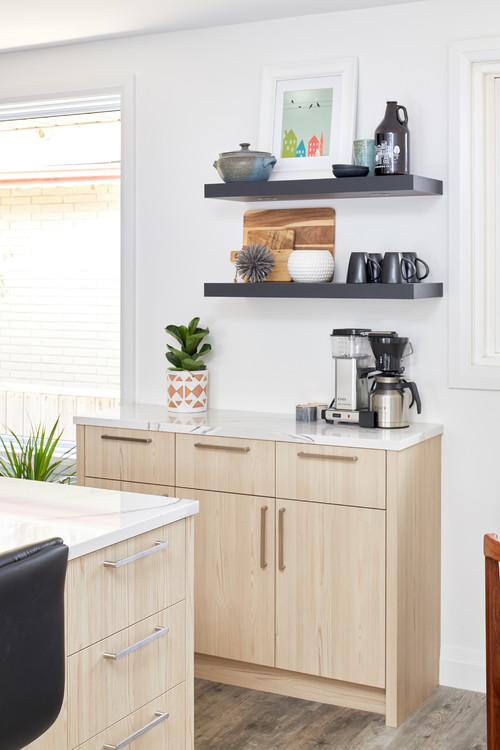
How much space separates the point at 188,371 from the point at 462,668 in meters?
1.61

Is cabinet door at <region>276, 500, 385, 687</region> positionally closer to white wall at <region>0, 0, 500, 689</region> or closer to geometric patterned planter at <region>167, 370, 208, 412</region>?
white wall at <region>0, 0, 500, 689</region>

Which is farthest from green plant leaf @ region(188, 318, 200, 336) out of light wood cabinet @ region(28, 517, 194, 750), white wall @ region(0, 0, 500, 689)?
light wood cabinet @ region(28, 517, 194, 750)

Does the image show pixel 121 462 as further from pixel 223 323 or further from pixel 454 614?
pixel 454 614

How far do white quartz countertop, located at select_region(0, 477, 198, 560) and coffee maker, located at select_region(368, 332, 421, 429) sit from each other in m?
1.26

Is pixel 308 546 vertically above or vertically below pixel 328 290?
below

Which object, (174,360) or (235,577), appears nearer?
(235,577)

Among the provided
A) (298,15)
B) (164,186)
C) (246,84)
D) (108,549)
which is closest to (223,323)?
(164,186)

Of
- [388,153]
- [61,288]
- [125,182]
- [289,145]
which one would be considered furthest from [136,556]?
[61,288]

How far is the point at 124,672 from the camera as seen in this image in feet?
6.70

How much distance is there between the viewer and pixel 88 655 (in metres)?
1.93

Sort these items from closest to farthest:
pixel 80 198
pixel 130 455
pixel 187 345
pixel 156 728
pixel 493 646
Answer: pixel 493 646 → pixel 156 728 → pixel 130 455 → pixel 187 345 → pixel 80 198

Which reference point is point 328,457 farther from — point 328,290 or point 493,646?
point 493,646

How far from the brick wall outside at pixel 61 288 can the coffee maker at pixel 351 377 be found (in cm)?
126

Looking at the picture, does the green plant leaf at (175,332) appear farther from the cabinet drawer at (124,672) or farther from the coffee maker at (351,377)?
the cabinet drawer at (124,672)
